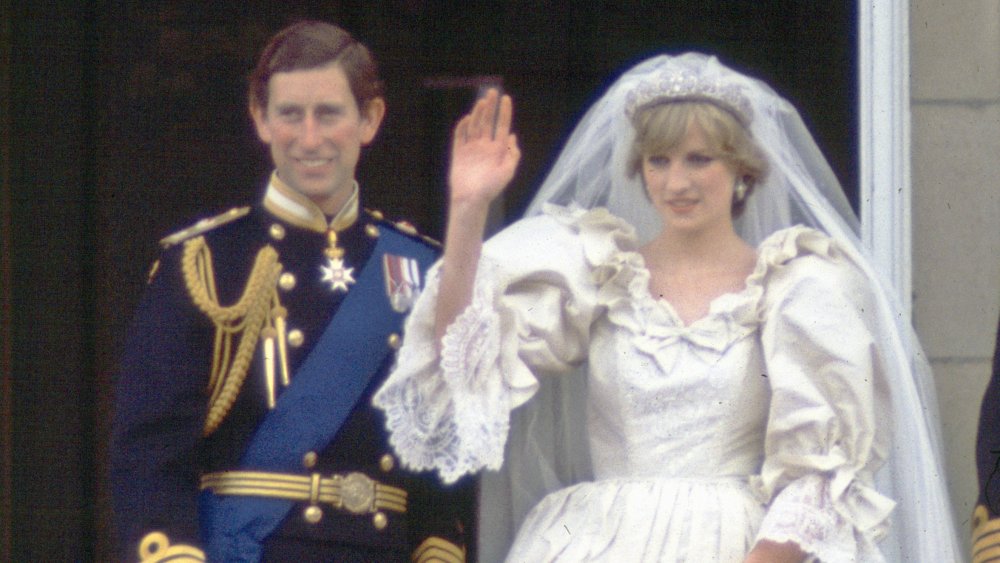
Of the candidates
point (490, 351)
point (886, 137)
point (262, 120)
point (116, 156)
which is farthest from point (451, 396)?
point (116, 156)

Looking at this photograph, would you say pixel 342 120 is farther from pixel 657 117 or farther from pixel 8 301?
pixel 8 301

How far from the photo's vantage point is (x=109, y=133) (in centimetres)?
432

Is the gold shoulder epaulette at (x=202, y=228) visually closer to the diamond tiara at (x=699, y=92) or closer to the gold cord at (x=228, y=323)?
the gold cord at (x=228, y=323)

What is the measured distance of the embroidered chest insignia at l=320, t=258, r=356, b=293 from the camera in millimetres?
3342

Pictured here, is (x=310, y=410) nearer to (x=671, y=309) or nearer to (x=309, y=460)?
(x=309, y=460)

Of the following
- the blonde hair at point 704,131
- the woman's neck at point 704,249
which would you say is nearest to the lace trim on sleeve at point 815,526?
the woman's neck at point 704,249

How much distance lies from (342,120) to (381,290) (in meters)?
0.27

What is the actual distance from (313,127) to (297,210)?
132 mm

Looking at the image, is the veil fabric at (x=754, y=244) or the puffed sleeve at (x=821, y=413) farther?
the veil fabric at (x=754, y=244)

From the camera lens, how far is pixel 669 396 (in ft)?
10.5

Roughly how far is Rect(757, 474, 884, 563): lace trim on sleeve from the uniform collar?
83cm

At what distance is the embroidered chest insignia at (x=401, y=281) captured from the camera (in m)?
3.36

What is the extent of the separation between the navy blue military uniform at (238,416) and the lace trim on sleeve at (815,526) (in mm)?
565

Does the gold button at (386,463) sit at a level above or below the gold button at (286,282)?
below
